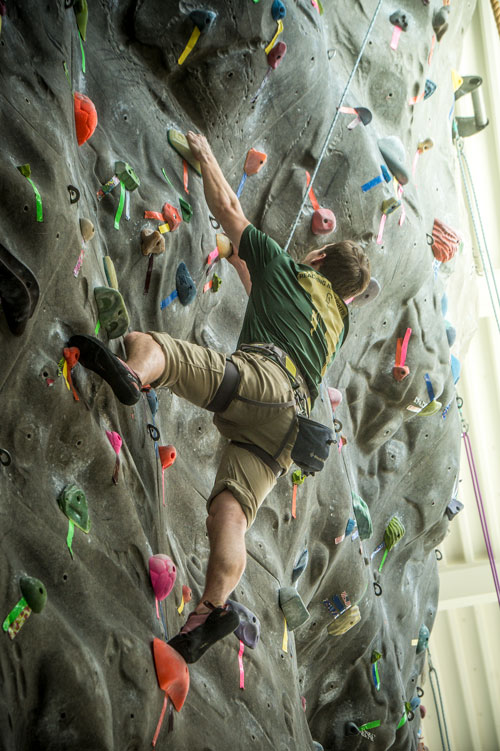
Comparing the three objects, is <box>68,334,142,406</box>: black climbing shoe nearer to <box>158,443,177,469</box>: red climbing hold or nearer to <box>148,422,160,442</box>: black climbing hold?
<box>148,422,160,442</box>: black climbing hold

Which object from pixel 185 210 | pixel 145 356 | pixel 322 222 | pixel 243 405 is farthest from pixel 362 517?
pixel 145 356

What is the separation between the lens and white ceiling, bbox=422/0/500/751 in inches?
269

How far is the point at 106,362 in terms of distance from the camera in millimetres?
2256

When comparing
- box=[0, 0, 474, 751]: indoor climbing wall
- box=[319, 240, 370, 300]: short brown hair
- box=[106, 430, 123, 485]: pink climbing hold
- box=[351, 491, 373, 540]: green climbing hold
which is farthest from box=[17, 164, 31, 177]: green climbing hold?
box=[351, 491, 373, 540]: green climbing hold

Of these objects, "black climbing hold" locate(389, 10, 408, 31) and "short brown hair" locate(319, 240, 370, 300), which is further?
"black climbing hold" locate(389, 10, 408, 31)

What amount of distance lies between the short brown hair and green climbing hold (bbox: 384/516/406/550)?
75.8 inches

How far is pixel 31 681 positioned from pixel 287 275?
1570 mm

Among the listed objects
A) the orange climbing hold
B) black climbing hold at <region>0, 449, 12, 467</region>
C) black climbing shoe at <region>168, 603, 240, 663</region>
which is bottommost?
black climbing shoe at <region>168, 603, 240, 663</region>

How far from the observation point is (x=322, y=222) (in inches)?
151

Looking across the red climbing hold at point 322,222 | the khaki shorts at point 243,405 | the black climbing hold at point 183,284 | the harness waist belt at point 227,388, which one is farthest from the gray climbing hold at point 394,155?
the harness waist belt at point 227,388

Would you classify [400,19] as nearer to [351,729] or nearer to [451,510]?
[451,510]

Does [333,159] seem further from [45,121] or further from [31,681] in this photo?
[31,681]

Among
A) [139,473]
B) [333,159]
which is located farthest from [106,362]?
[333,159]

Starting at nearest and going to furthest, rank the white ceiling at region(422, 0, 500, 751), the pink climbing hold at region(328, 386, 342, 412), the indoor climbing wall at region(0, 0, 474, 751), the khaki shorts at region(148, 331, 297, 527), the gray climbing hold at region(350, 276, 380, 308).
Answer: the indoor climbing wall at region(0, 0, 474, 751) → the khaki shorts at region(148, 331, 297, 527) → the gray climbing hold at region(350, 276, 380, 308) → the pink climbing hold at region(328, 386, 342, 412) → the white ceiling at region(422, 0, 500, 751)
